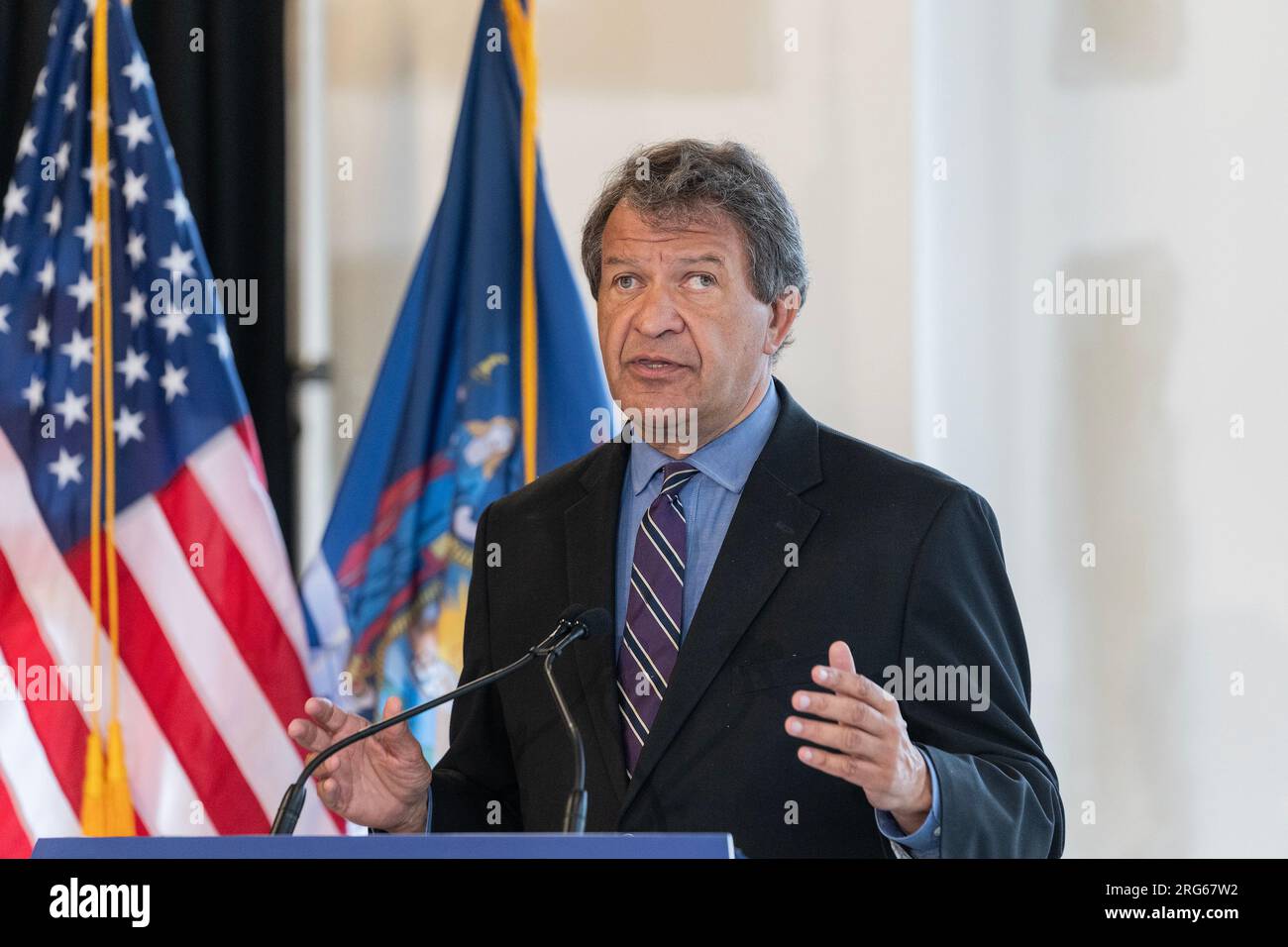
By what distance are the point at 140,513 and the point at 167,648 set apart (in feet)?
1.10

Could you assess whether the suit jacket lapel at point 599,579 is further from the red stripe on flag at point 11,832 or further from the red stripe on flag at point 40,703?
the red stripe on flag at point 11,832

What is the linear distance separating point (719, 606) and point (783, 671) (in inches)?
5.2

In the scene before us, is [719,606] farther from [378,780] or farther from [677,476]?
[378,780]

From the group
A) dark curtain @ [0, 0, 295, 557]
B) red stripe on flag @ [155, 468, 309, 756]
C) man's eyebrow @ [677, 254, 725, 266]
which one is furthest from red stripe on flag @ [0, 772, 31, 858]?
man's eyebrow @ [677, 254, 725, 266]

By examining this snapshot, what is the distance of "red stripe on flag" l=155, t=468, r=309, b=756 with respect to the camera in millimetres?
3438

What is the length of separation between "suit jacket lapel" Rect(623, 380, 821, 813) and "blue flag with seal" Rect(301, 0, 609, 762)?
1313 millimetres

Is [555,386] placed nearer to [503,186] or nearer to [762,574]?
[503,186]

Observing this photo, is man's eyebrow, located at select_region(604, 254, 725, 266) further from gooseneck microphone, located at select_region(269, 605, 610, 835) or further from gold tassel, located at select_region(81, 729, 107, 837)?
gold tassel, located at select_region(81, 729, 107, 837)

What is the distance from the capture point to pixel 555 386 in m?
3.54

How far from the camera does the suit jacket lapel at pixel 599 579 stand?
2102 mm

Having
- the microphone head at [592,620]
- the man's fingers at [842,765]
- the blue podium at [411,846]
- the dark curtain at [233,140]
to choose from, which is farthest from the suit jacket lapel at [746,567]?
the dark curtain at [233,140]

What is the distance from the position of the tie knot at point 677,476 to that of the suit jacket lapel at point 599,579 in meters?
0.09

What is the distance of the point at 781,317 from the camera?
2455mm
